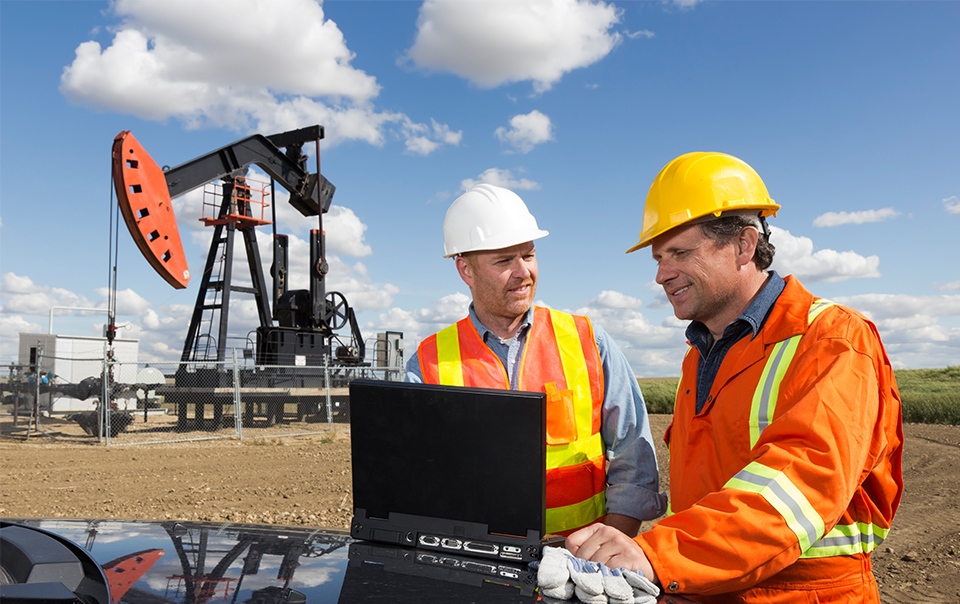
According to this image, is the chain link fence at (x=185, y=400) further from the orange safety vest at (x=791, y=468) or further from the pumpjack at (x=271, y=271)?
the orange safety vest at (x=791, y=468)

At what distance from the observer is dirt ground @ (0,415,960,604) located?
6309 mm

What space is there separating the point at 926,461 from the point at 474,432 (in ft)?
45.6

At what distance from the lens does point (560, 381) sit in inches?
105

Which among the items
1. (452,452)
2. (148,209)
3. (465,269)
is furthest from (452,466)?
(148,209)

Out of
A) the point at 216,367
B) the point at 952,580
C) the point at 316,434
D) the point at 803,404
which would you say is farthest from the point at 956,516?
the point at 216,367

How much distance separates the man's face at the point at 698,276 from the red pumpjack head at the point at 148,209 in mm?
11945

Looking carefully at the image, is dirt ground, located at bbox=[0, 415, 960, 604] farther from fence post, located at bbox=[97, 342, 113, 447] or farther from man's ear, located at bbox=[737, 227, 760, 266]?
man's ear, located at bbox=[737, 227, 760, 266]

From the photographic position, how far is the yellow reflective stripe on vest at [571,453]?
2584 mm

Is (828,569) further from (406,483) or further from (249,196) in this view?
(249,196)

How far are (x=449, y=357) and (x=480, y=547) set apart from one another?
1289 mm

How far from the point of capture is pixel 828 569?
72.7 inches

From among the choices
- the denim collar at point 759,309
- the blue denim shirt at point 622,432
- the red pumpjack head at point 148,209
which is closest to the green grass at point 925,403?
the red pumpjack head at point 148,209

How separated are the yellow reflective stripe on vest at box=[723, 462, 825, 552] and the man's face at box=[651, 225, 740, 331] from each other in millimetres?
840

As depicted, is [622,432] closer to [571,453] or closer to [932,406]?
[571,453]
